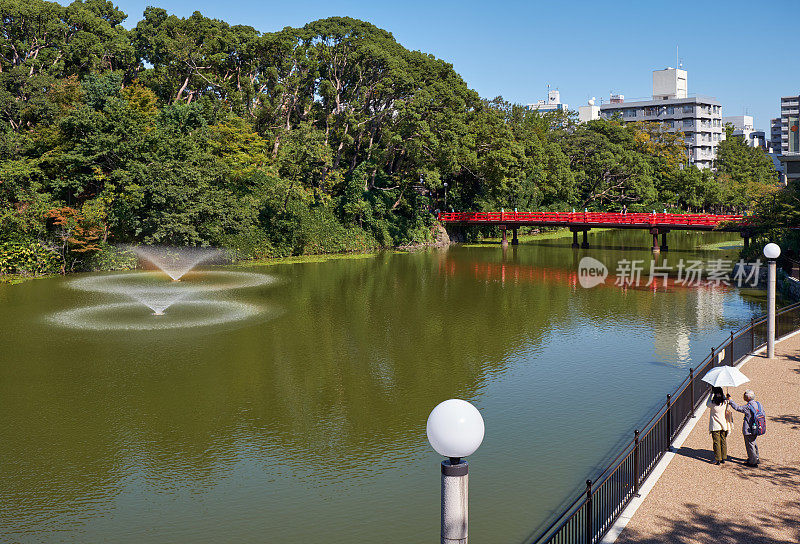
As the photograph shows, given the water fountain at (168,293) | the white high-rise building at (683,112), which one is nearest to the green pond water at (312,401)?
the water fountain at (168,293)

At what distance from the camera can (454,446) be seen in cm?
621

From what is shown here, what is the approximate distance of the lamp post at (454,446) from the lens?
6.21m

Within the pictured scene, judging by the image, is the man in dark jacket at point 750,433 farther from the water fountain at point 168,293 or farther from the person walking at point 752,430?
the water fountain at point 168,293

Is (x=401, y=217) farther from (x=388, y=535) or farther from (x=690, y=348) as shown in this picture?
(x=388, y=535)

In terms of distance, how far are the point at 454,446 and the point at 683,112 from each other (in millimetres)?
157274

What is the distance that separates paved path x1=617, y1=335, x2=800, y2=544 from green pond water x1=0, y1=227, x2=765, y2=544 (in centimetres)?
218

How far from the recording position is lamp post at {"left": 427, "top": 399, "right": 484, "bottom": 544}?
6.21 metres

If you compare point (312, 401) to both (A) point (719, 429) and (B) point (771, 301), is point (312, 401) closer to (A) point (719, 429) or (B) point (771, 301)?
(A) point (719, 429)

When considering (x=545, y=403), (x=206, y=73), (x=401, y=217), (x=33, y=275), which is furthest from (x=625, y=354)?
(x=206, y=73)

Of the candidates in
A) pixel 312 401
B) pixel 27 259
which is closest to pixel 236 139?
pixel 27 259

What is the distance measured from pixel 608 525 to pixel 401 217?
6278 cm

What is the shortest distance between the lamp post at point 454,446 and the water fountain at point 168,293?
85.2 ft

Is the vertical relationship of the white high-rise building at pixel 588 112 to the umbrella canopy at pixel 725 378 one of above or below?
above

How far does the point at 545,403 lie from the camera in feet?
64.8
